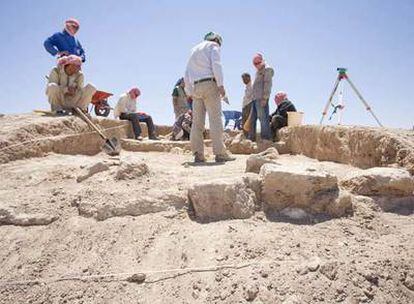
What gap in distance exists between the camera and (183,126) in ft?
25.7

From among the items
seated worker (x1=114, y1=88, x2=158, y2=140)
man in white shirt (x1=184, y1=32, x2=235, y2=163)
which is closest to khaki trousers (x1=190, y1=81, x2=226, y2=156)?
man in white shirt (x1=184, y1=32, x2=235, y2=163)

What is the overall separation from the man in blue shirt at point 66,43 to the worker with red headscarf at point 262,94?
110 inches

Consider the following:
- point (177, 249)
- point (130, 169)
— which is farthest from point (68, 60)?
point (177, 249)

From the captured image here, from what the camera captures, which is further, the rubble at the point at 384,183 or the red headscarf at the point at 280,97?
the red headscarf at the point at 280,97

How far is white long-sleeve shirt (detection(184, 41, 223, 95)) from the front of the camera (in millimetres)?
4801

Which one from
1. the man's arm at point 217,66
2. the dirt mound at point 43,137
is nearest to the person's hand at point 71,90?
the dirt mound at point 43,137

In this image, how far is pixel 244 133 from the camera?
23.9ft

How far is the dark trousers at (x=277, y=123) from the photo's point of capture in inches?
277

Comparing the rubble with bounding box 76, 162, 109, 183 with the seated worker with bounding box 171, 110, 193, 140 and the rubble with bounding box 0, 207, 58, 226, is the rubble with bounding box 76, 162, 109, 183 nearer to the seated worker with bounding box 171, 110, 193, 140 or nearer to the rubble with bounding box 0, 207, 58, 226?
the rubble with bounding box 0, 207, 58, 226

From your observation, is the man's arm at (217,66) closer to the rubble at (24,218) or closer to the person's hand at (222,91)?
the person's hand at (222,91)

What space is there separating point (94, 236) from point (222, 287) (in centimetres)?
104

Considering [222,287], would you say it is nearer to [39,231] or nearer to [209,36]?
[39,231]

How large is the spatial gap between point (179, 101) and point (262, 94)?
261cm

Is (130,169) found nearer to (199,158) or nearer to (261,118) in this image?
(199,158)
